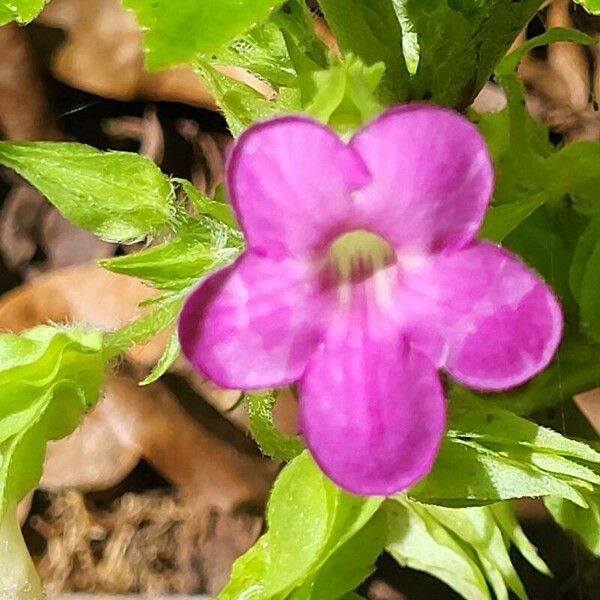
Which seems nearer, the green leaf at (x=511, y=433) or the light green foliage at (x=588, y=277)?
the green leaf at (x=511, y=433)

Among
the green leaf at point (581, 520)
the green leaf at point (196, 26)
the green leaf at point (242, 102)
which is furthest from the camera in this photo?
the green leaf at point (581, 520)

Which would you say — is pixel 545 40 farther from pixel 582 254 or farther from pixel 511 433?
pixel 511 433

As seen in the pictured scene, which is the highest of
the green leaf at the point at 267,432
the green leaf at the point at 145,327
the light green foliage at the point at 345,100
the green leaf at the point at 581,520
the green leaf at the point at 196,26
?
the green leaf at the point at 196,26

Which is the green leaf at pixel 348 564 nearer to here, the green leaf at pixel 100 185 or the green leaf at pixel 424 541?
the green leaf at pixel 424 541

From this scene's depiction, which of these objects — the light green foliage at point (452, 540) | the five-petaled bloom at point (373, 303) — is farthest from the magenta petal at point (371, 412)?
the light green foliage at point (452, 540)

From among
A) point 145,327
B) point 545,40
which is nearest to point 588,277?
point 545,40

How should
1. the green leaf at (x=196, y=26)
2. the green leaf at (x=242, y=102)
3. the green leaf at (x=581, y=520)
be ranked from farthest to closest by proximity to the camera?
the green leaf at (x=581, y=520)
the green leaf at (x=242, y=102)
the green leaf at (x=196, y=26)
